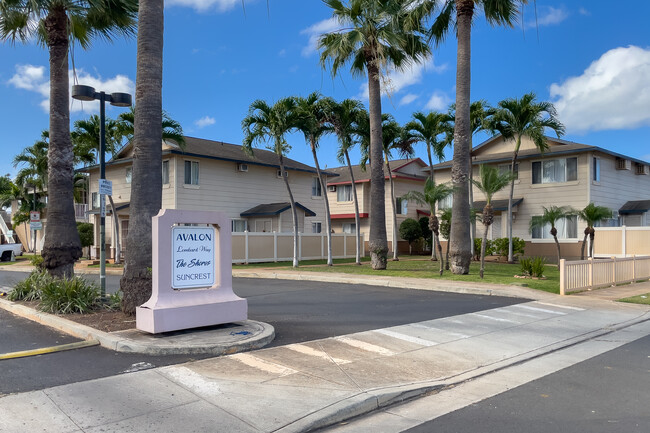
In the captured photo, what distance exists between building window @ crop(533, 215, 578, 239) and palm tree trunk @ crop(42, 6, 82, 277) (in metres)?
24.1

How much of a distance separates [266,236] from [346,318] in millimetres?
18721

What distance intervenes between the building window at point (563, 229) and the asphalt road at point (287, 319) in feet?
51.9

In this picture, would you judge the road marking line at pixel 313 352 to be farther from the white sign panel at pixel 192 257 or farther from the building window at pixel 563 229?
the building window at pixel 563 229

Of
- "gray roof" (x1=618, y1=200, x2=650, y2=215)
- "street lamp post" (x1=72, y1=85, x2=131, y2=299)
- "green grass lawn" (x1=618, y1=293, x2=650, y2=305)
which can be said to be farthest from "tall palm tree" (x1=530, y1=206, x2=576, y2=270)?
"street lamp post" (x1=72, y1=85, x2=131, y2=299)

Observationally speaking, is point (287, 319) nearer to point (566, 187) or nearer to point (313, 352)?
point (313, 352)

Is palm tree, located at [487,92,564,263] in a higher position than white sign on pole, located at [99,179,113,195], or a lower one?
higher

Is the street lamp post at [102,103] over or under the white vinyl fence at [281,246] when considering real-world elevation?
over

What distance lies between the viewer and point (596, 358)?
824cm

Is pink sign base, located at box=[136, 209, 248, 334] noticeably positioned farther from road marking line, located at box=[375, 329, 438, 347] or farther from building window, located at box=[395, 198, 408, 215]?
building window, located at box=[395, 198, 408, 215]

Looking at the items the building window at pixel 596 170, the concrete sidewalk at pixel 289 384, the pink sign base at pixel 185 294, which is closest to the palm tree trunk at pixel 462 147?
the concrete sidewalk at pixel 289 384

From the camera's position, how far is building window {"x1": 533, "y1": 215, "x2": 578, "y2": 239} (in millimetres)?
27897

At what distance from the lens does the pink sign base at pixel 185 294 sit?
27.1 ft

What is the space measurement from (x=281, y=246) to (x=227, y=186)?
503cm

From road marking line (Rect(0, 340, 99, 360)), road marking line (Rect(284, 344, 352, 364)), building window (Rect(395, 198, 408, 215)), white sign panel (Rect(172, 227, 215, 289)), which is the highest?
building window (Rect(395, 198, 408, 215))
